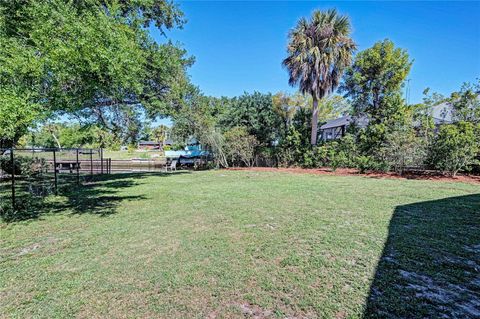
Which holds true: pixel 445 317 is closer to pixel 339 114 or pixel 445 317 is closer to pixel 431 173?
pixel 431 173

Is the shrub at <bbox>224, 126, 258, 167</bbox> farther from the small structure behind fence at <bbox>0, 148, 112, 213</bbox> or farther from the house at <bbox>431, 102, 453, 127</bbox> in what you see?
the house at <bbox>431, 102, 453, 127</bbox>

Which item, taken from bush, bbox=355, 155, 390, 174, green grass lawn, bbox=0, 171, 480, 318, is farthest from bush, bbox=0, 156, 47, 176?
bush, bbox=355, 155, 390, 174

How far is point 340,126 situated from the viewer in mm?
21500

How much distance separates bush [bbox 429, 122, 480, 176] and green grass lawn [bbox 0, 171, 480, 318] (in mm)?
5315

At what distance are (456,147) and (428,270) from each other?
1025cm

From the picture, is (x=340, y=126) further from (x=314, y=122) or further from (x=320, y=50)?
(x=320, y=50)

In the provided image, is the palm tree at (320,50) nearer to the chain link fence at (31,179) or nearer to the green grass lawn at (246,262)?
the green grass lawn at (246,262)

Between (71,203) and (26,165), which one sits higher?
(26,165)

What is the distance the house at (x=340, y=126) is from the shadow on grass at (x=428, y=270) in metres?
11.8

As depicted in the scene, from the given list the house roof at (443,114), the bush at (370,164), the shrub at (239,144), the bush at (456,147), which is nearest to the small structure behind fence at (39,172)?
the shrub at (239,144)

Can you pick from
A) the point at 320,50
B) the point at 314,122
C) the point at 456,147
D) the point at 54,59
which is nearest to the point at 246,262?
the point at 54,59

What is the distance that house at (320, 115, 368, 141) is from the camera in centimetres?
1583

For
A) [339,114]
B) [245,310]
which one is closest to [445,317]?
[245,310]

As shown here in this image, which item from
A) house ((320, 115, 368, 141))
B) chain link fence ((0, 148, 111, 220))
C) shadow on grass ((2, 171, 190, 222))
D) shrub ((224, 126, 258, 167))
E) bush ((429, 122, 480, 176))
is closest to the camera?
shadow on grass ((2, 171, 190, 222))
